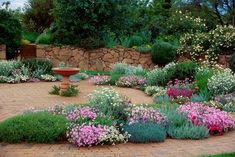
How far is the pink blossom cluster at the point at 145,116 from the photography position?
776 centimetres

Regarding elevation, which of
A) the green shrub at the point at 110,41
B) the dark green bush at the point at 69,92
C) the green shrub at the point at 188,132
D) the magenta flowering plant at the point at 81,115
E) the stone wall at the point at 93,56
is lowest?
the green shrub at the point at 188,132

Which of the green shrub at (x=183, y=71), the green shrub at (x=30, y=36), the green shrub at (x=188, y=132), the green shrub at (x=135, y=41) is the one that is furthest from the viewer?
the green shrub at (x=30, y=36)

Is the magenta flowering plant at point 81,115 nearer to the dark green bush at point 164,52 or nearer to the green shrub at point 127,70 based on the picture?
the green shrub at point 127,70

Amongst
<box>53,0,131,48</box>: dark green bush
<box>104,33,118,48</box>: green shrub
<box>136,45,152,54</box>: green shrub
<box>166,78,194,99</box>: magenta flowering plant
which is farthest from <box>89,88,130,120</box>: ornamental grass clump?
<box>104,33,118,48</box>: green shrub

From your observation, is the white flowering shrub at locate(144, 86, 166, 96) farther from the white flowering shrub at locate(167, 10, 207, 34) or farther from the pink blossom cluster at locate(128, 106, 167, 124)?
the white flowering shrub at locate(167, 10, 207, 34)

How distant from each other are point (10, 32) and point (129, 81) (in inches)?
256

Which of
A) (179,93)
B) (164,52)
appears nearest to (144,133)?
(179,93)

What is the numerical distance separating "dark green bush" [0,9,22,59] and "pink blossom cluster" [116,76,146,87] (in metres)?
6.15

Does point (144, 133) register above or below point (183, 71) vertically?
below

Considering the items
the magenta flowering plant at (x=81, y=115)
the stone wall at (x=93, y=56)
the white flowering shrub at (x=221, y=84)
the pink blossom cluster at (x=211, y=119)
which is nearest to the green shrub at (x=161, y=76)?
the white flowering shrub at (x=221, y=84)

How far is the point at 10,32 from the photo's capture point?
18.6m

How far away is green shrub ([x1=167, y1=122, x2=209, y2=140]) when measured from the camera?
300 inches

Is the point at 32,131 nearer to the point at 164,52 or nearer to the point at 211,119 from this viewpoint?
the point at 211,119

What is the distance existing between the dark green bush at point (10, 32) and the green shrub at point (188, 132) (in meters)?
12.4
